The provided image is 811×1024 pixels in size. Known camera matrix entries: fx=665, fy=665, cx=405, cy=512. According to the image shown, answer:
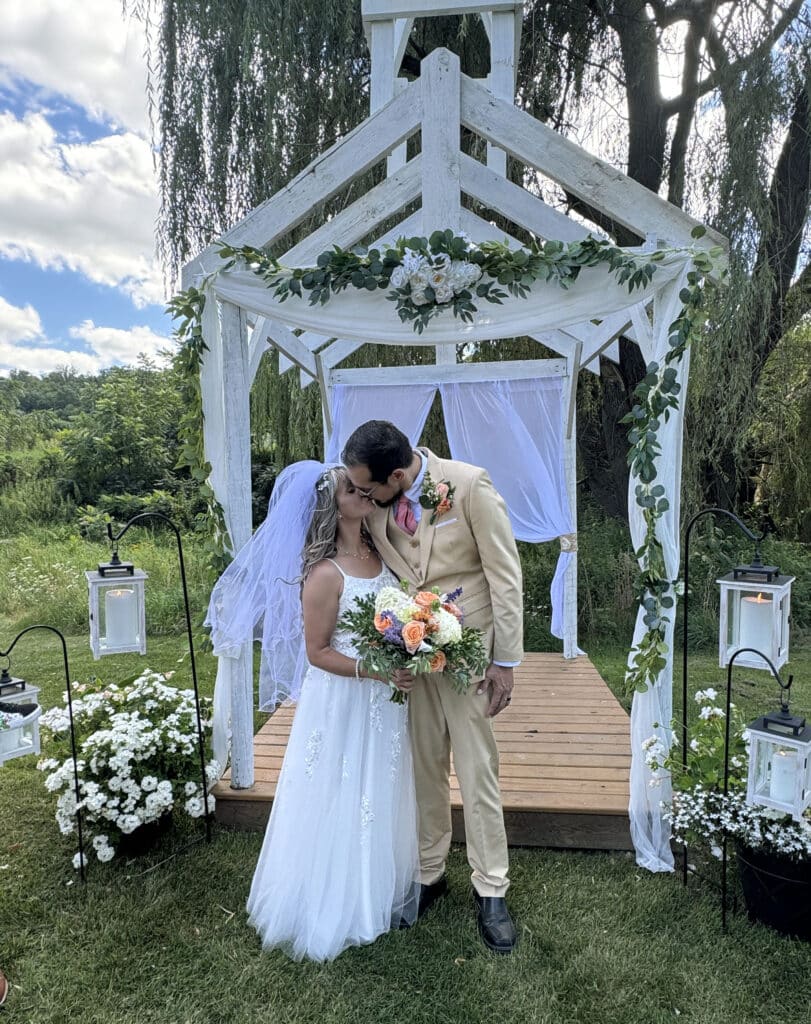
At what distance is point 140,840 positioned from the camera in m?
2.80

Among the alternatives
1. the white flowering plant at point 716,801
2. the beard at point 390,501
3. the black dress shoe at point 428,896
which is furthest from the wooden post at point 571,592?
the beard at point 390,501

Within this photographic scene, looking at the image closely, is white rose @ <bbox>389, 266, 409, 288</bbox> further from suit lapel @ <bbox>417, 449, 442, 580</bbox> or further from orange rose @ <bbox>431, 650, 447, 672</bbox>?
orange rose @ <bbox>431, 650, 447, 672</bbox>

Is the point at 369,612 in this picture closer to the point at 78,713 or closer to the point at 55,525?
the point at 78,713

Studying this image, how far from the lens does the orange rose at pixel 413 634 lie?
6.16 ft

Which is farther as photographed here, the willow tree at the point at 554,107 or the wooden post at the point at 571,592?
the wooden post at the point at 571,592

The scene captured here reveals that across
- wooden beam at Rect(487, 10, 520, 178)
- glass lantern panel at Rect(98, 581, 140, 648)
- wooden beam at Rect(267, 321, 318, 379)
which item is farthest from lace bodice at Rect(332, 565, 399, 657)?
wooden beam at Rect(487, 10, 520, 178)

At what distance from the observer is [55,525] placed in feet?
38.6

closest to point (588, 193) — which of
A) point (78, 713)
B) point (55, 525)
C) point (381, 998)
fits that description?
point (381, 998)

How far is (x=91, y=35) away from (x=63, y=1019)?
581 centimetres

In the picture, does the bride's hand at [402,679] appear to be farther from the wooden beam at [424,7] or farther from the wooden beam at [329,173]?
the wooden beam at [424,7]

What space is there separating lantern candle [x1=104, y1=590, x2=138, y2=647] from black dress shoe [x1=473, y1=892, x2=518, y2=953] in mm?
1627

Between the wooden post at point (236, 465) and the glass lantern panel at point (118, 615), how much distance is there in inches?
17.9

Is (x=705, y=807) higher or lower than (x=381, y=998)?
higher

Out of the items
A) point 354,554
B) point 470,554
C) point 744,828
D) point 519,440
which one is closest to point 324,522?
point 354,554
